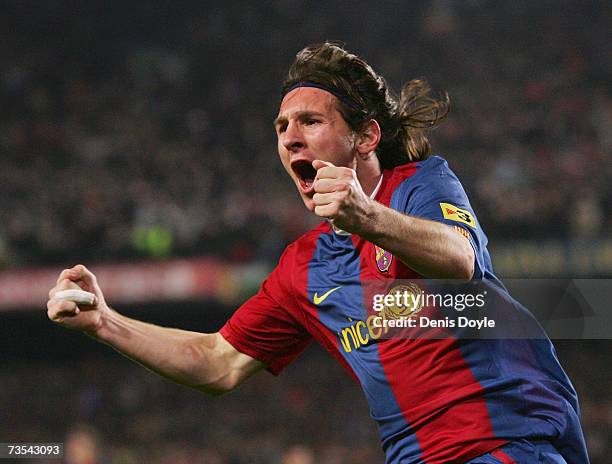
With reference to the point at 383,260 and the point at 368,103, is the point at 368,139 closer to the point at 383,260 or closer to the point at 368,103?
the point at 368,103

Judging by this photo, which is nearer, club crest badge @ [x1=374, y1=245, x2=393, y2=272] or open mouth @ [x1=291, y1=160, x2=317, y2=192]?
club crest badge @ [x1=374, y1=245, x2=393, y2=272]

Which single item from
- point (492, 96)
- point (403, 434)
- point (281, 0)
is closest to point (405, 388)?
point (403, 434)

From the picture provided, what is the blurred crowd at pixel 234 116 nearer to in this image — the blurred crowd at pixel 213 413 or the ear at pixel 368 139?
the blurred crowd at pixel 213 413

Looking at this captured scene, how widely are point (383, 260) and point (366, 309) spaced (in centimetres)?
21

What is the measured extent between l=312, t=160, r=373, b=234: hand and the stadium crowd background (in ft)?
20.8

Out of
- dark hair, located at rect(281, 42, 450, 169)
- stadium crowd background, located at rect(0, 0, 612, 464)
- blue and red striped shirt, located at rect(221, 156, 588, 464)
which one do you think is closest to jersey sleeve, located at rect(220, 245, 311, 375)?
blue and red striped shirt, located at rect(221, 156, 588, 464)

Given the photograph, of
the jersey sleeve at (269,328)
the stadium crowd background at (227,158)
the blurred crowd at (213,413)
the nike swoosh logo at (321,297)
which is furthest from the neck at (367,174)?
the blurred crowd at (213,413)

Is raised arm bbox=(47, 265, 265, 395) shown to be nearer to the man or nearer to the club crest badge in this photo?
the man

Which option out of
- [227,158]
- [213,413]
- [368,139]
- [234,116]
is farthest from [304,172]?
[234,116]

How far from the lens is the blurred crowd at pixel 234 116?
1197 centimetres

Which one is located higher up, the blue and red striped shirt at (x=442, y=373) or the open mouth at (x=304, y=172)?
the open mouth at (x=304, y=172)

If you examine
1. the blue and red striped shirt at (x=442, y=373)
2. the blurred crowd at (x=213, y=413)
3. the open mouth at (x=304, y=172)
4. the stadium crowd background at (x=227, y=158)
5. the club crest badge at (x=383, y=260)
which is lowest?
the blue and red striped shirt at (x=442, y=373)

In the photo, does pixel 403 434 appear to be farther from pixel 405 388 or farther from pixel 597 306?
pixel 597 306

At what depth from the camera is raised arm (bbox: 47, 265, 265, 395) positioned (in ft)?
11.0
